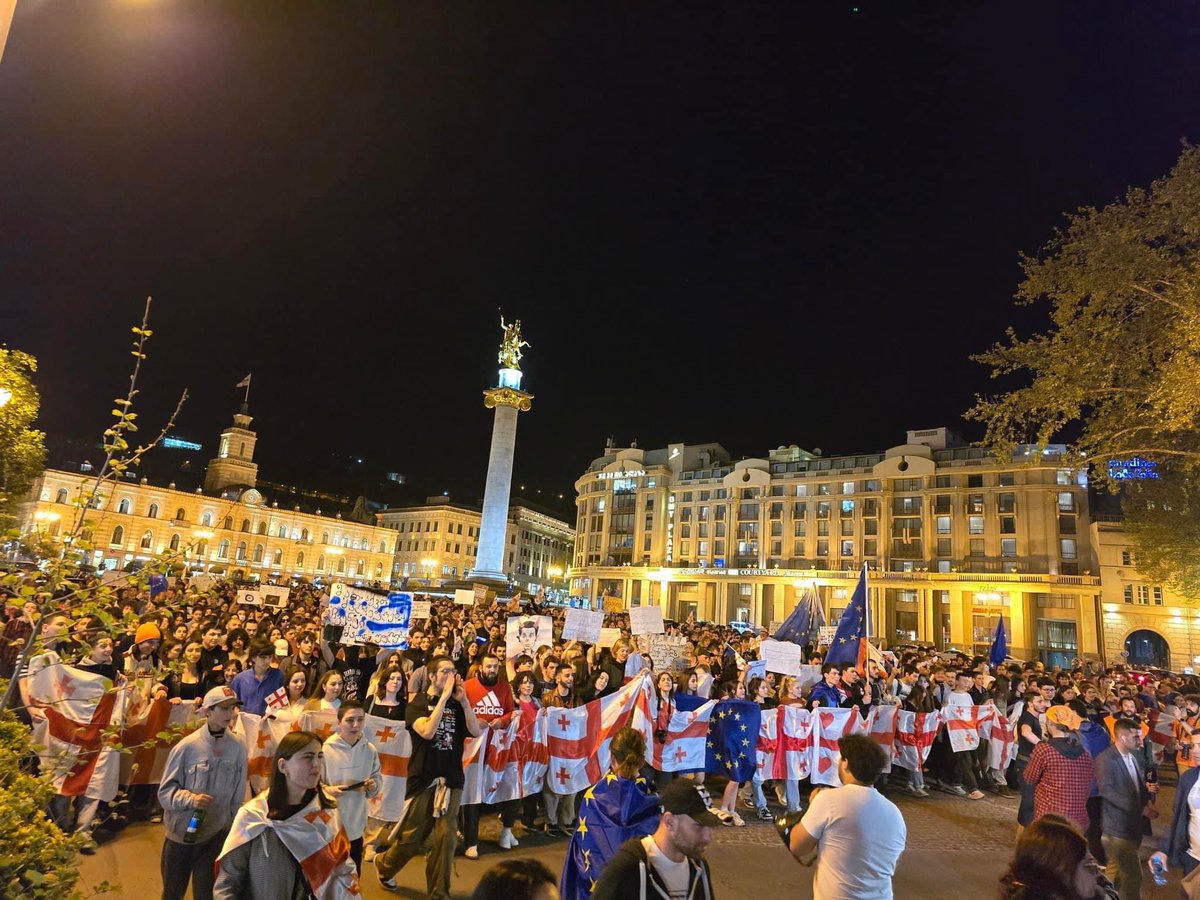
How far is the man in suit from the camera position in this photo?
21.2ft

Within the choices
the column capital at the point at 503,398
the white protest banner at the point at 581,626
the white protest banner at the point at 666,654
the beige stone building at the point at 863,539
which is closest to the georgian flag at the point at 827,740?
the white protest banner at the point at 666,654

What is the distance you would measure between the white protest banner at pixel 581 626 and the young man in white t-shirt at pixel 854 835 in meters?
10.4

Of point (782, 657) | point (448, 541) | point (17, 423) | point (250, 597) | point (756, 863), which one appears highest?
point (448, 541)

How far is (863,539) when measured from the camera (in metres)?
73.1

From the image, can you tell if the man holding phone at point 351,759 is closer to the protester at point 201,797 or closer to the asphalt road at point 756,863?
the protester at point 201,797

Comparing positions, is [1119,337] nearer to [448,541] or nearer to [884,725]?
[884,725]

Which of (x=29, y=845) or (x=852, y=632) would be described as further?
(x=852, y=632)

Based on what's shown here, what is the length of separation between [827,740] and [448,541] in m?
97.2

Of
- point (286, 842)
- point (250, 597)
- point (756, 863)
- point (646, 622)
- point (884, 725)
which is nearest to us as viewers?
point (286, 842)

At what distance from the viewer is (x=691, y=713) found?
381 inches

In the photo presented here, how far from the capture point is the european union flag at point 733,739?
9.67 meters

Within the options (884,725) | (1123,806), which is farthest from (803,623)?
(1123,806)

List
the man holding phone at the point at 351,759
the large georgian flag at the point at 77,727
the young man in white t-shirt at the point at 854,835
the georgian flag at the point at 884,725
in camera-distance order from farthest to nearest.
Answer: the georgian flag at the point at 884,725 → the large georgian flag at the point at 77,727 → the man holding phone at the point at 351,759 → the young man in white t-shirt at the point at 854,835

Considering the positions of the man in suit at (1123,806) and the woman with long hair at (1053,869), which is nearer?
the woman with long hair at (1053,869)
